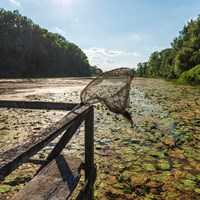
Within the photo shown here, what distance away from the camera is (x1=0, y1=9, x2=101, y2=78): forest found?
2404 inches

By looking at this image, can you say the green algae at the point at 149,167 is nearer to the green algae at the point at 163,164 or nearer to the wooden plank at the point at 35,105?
the green algae at the point at 163,164

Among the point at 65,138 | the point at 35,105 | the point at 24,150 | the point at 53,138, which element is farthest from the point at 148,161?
the point at 24,150

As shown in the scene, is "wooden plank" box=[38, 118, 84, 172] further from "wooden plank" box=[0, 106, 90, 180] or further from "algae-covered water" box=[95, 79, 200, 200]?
"algae-covered water" box=[95, 79, 200, 200]

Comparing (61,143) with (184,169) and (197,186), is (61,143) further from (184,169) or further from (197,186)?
(184,169)

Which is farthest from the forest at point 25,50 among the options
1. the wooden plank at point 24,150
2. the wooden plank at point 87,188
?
the wooden plank at point 24,150

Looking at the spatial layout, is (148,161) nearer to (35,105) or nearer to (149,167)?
(149,167)

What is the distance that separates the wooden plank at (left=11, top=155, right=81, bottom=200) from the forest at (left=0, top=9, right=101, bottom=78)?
5837cm

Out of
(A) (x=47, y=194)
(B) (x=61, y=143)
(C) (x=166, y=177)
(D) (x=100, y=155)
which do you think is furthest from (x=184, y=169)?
(A) (x=47, y=194)

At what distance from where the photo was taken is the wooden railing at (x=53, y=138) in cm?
115

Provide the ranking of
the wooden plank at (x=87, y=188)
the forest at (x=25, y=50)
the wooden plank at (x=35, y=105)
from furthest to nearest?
1. the forest at (x=25, y=50)
2. the wooden plank at (x=35, y=105)
3. the wooden plank at (x=87, y=188)

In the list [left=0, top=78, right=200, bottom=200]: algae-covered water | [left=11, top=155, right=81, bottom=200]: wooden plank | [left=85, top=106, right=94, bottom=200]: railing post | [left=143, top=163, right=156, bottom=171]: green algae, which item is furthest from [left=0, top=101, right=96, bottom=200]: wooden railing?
[left=143, top=163, right=156, bottom=171]: green algae

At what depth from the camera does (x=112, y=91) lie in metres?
3.06

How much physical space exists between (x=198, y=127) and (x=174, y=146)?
7.99 ft

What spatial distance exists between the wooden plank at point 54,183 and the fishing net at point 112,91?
0.79 metres
